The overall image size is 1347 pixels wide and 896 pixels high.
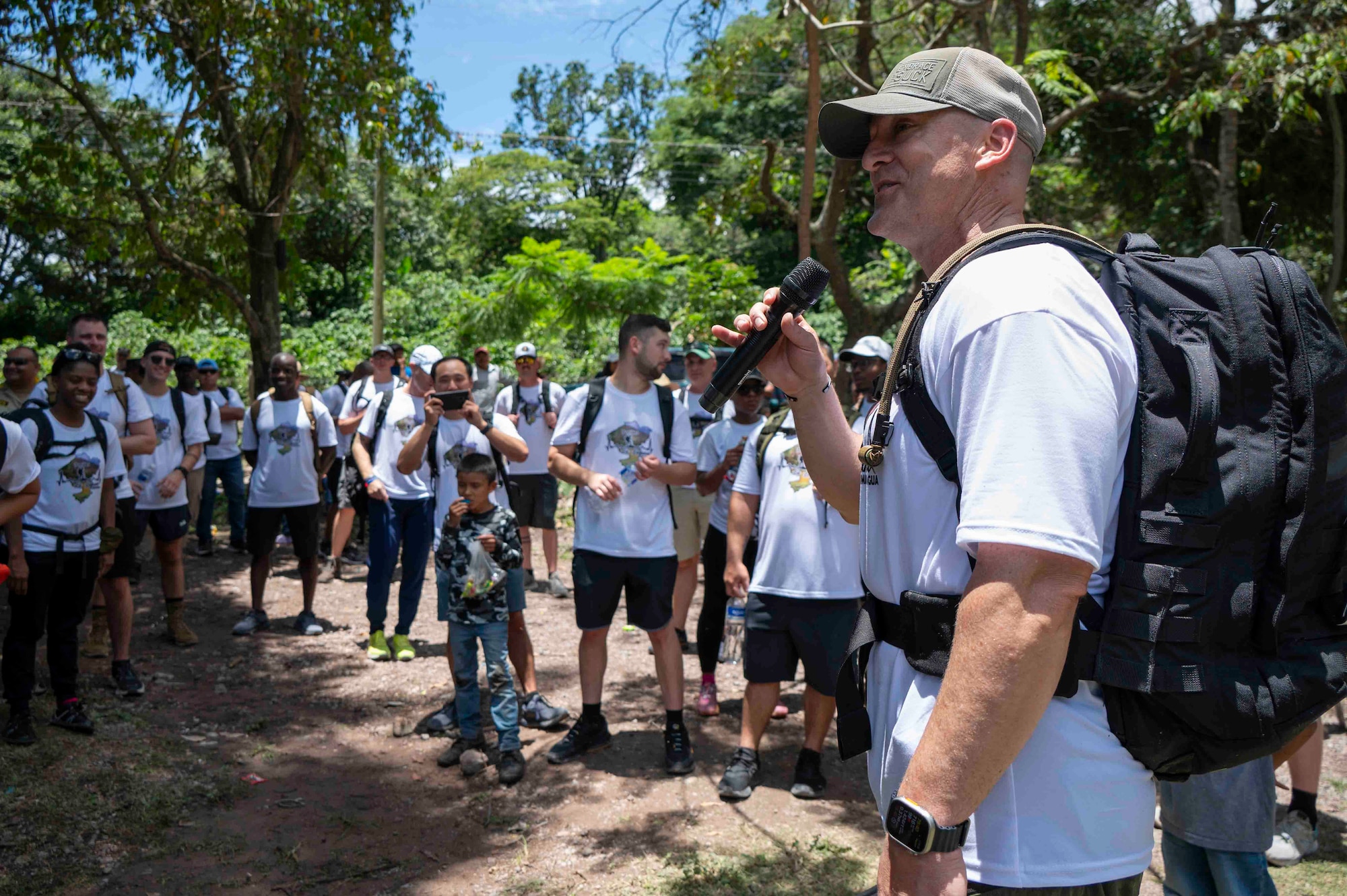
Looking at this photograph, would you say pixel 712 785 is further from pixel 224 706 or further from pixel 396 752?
pixel 224 706

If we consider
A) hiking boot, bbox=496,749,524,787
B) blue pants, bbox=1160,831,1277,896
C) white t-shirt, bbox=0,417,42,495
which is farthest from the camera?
hiking boot, bbox=496,749,524,787

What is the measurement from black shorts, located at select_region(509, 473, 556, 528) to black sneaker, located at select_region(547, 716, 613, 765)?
385cm

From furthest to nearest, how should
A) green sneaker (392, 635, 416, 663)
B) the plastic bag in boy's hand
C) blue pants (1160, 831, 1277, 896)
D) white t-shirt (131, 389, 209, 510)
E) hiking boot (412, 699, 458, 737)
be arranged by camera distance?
white t-shirt (131, 389, 209, 510)
green sneaker (392, 635, 416, 663)
hiking boot (412, 699, 458, 737)
the plastic bag in boy's hand
blue pants (1160, 831, 1277, 896)

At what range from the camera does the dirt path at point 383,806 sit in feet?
13.7

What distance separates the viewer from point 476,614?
17.5ft

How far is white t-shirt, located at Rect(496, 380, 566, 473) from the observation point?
9336 mm

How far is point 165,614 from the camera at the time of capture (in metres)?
8.08

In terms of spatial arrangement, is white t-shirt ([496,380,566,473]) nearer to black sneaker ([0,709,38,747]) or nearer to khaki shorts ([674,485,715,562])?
khaki shorts ([674,485,715,562])

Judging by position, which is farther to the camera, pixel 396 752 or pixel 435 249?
pixel 435 249

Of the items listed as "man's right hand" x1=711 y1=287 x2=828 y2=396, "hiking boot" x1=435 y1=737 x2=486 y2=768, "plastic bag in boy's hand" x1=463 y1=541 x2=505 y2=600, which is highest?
"man's right hand" x1=711 y1=287 x2=828 y2=396

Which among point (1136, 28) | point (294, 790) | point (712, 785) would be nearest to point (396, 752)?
point (294, 790)

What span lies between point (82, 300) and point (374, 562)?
103ft

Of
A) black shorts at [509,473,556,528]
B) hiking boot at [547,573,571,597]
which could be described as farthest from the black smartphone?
hiking boot at [547,573,571,597]

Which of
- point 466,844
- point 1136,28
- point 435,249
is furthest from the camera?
point 435,249
